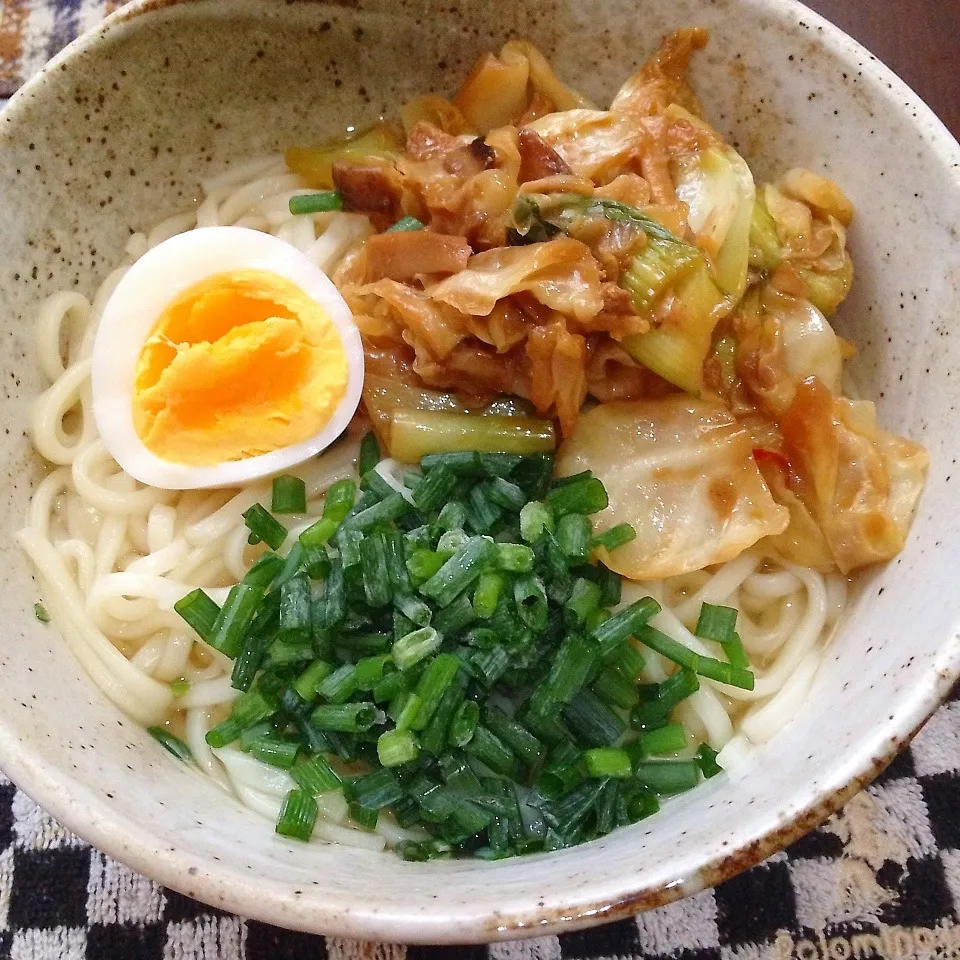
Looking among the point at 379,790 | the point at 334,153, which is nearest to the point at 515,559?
the point at 379,790

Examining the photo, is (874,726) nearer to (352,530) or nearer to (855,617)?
(855,617)

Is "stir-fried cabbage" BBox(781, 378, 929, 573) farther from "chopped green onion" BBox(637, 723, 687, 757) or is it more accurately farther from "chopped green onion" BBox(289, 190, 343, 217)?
"chopped green onion" BBox(289, 190, 343, 217)

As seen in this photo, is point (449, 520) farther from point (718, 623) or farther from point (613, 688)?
point (718, 623)

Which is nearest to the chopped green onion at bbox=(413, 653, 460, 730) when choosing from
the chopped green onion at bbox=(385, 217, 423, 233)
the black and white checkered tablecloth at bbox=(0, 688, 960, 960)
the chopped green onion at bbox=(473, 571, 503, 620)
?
the chopped green onion at bbox=(473, 571, 503, 620)

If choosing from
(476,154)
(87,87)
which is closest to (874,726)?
(476,154)

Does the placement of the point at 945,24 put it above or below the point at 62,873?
above
